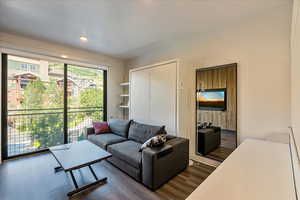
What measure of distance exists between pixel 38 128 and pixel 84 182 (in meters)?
2.22

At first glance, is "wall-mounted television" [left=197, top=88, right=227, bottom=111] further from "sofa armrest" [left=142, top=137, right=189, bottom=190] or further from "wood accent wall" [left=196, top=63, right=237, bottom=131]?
"sofa armrest" [left=142, top=137, right=189, bottom=190]

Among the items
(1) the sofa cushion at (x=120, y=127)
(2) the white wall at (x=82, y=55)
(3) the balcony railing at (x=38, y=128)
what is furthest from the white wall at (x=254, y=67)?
(3) the balcony railing at (x=38, y=128)

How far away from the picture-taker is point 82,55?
3.80 metres

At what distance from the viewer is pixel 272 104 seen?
2.04 m

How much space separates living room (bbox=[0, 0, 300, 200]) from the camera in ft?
6.05

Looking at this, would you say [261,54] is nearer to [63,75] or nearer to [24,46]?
[63,75]

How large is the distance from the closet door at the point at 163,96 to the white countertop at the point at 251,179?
4.72 ft

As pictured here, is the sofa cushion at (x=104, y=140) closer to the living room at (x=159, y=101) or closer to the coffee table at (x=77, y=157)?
the living room at (x=159, y=101)

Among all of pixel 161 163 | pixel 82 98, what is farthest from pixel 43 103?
pixel 161 163

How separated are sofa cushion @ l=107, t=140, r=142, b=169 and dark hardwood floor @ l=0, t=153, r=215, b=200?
29cm

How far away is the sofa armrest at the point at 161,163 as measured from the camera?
195 cm

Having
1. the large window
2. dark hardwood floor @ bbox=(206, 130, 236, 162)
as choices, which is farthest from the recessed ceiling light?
dark hardwood floor @ bbox=(206, 130, 236, 162)

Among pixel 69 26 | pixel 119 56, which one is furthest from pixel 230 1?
pixel 119 56

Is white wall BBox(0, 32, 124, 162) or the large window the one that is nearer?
white wall BBox(0, 32, 124, 162)
